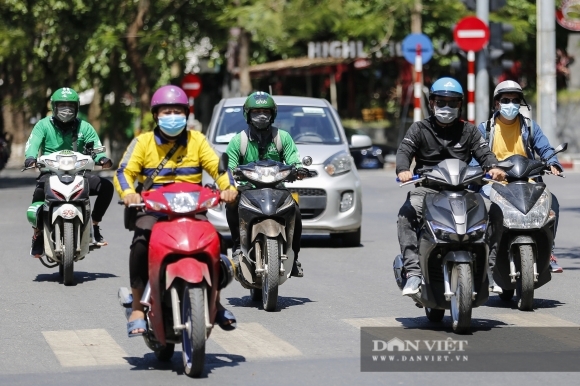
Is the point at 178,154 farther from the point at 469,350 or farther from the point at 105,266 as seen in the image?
the point at 105,266

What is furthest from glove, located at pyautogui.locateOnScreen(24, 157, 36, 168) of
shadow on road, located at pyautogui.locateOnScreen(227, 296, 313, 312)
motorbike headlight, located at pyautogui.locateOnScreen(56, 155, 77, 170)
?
shadow on road, located at pyautogui.locateOnScreen(227, 296, 313, 312)

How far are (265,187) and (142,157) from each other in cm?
232

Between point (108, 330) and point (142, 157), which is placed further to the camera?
point (108, 330)

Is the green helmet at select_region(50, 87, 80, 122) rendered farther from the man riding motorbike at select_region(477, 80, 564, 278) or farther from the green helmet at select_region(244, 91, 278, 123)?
the man riding motorbike at select_region(477, 80, 564, 278)

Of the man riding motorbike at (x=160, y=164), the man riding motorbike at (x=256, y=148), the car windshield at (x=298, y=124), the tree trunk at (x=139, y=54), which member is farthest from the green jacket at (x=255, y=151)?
the tree trunk at (x=139, y=54)

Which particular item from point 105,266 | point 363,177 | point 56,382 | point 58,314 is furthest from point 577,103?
point 56,382

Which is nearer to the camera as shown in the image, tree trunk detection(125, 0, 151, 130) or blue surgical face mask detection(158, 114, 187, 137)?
blue surgical face mask detection(158, 114, 187, 137)

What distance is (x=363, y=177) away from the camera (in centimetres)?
2830

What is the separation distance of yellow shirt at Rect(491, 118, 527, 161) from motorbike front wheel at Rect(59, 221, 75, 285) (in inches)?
149

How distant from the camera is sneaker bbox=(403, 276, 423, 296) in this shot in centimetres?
853

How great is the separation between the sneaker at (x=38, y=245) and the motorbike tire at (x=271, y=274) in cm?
282

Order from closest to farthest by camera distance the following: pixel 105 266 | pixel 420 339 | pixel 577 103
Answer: pixel 420 339
pixel 105 266
pixel 577 103

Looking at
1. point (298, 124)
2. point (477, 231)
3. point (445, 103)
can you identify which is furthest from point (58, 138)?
point (477, 231)

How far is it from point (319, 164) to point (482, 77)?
1075cm
